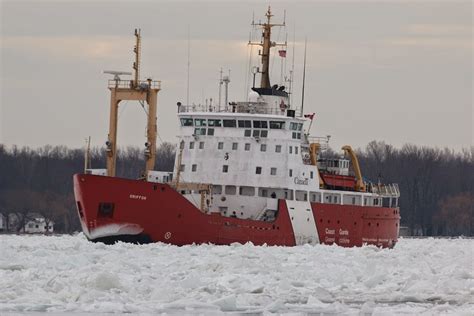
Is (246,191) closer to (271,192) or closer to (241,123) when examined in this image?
(271,192)

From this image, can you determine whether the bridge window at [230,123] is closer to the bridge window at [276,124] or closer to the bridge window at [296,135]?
the bridge window at [276,124]

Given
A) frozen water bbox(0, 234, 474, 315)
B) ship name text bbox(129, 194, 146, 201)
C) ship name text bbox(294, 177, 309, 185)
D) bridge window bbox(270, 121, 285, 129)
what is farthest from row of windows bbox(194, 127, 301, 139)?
frozen water bbox(0, 234, 474, 315)

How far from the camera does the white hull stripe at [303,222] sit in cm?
4797

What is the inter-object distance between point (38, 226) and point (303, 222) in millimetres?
35762

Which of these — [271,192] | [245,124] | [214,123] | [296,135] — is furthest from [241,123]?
[271,192]

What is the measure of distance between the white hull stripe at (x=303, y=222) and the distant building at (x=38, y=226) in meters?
33.3

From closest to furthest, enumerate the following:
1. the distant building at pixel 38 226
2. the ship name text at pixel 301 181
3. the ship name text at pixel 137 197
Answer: the ship name text at pixel 137 197 < the ship name text at pixel 301 181 < the distant building at pixel 38 226

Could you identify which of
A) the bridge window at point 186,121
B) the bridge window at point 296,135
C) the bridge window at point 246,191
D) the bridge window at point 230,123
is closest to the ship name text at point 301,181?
the bridge window at point 296,135

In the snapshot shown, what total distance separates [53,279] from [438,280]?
9496 mm

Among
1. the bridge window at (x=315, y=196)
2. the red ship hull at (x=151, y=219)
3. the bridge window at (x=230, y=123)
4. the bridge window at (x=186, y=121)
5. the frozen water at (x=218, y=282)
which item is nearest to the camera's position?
the frozen water at (x=218, y=282)

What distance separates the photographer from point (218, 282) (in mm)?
32281

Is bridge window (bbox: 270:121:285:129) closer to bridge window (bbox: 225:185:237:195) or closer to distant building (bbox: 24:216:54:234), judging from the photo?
bridge window (bbox: 225:185:237:195)

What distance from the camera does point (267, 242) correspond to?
4638 centimetres

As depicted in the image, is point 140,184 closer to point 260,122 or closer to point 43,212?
point 260,122
